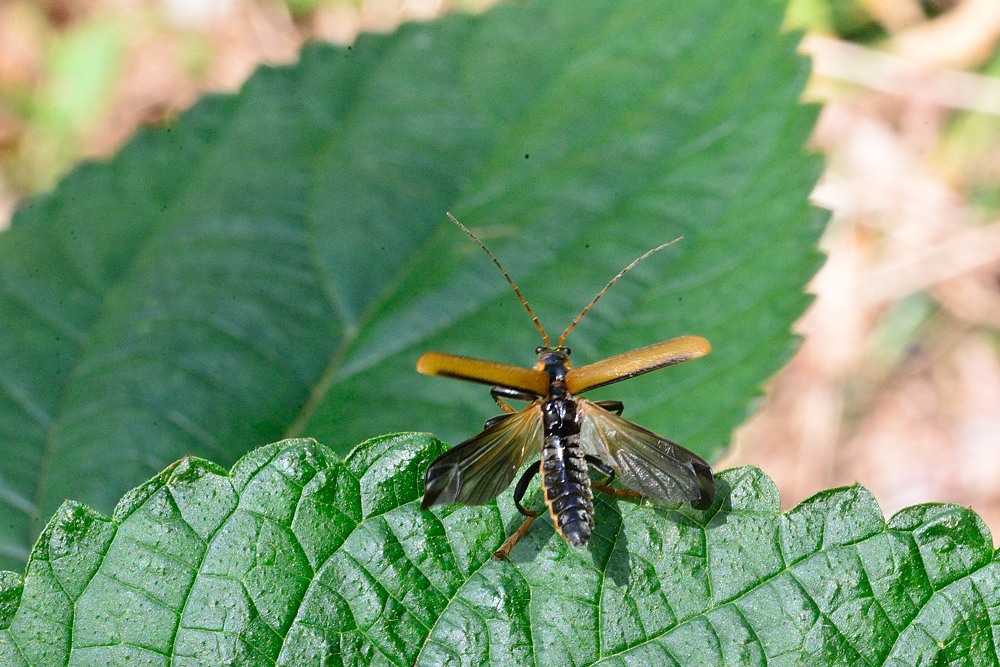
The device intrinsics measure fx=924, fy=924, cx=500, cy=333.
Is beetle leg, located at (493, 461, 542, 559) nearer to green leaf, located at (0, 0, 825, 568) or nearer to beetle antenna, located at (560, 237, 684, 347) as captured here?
green leaf, located at (0, 0, 825, 568)

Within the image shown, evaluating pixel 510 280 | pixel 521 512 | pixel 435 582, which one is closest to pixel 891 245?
pixel 510 280

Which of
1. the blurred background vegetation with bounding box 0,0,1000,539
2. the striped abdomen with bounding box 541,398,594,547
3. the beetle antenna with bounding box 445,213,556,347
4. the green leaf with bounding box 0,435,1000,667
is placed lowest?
the green leaf with bounding box 0,435,1000,667

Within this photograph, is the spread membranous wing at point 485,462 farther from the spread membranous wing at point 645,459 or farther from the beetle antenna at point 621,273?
the beetle antenna at point 621,273

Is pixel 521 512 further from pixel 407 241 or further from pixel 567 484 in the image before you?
pixel 407 241

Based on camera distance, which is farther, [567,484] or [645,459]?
[645,459]

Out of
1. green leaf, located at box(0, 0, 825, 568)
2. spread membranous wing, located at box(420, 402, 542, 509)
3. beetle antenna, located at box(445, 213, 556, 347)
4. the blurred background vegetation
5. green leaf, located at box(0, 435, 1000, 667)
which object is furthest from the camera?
the blurred background vegetation

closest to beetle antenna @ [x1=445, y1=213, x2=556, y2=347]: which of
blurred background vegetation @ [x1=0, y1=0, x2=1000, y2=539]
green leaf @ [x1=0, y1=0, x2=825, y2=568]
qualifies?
green leaf @ [x1=0, y1=0, x2=825, y2=568]
